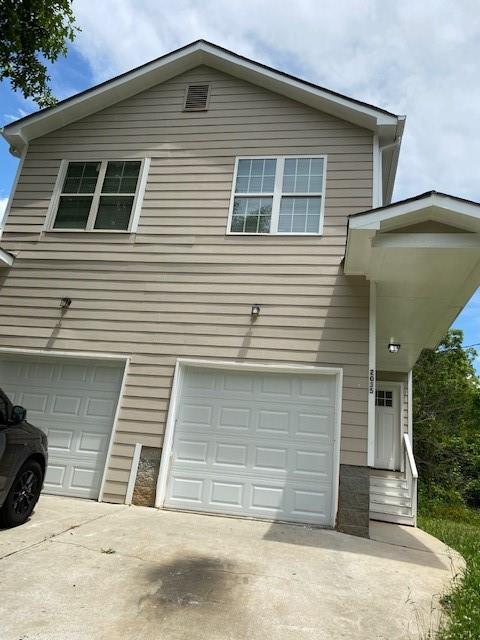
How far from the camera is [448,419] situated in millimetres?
20812

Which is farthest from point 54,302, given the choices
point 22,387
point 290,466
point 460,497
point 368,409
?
point 460,497

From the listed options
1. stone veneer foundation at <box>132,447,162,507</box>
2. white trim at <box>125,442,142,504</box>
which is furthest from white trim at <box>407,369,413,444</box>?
white trim at <box>125,442,142,504</box>

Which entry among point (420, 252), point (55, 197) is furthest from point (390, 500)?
point (55, 197)

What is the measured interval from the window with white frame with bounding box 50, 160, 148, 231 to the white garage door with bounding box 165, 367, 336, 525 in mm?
3386

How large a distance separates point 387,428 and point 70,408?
7.50 m

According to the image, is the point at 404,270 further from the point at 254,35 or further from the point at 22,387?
the point at 22,387

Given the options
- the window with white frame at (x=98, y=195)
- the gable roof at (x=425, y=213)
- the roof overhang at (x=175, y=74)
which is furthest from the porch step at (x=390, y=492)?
the window with white frame at (x=98, y=195)

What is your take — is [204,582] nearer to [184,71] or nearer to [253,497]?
[253,497]

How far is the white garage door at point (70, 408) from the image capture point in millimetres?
6621

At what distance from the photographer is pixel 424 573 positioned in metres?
4.16

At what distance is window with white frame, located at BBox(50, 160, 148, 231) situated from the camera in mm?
7855

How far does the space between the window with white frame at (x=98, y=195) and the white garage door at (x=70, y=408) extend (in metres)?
2.54

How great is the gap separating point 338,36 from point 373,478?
8.35 m

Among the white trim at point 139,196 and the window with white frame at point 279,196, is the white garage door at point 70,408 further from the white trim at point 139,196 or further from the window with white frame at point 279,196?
the window with white frame at point 279,196
